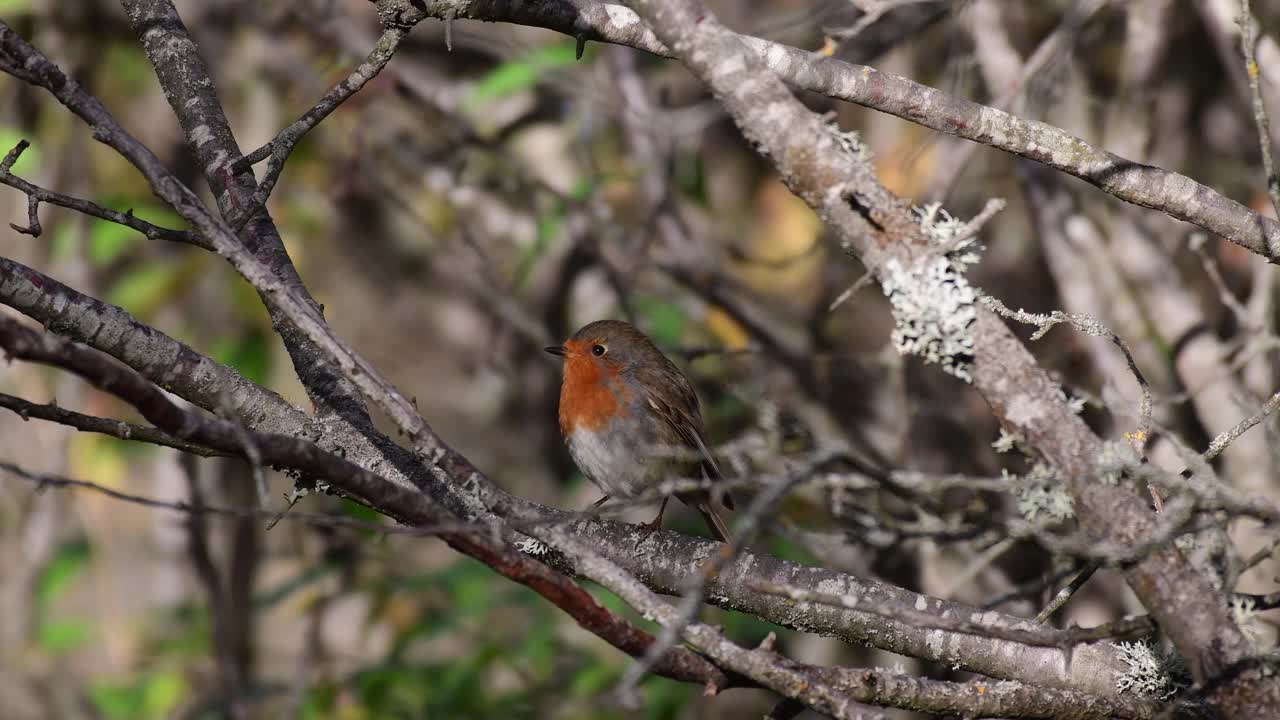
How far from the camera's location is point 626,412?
4.45 m

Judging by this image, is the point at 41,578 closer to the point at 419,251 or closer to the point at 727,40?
the point at 419,251

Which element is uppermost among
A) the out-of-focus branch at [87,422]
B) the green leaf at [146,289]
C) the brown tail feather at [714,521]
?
the green leaf at [146,289]

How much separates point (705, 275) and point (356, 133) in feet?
6.94

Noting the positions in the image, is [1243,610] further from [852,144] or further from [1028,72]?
[1028,72]

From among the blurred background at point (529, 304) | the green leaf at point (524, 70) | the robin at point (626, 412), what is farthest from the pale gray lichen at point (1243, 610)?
the green leaf at point (524, 70)

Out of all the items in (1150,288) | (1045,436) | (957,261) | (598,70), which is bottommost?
(1045,436)

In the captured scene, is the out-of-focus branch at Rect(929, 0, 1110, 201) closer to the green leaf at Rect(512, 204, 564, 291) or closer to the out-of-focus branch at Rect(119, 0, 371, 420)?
the green leaf at Rect(512, 204, 564, 291)

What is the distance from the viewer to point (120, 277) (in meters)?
6.79

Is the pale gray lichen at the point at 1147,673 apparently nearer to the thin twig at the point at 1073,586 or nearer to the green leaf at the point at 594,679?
the thin twig at the point at 1073,586

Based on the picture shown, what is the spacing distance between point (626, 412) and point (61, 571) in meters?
3.14

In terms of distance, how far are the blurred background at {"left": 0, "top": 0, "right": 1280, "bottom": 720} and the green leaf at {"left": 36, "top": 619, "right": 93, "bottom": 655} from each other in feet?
0.05

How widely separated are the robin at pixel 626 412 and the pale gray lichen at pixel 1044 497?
2238 mm

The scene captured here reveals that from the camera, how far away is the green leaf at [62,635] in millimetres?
5453

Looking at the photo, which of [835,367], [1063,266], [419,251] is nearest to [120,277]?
[419,251]
